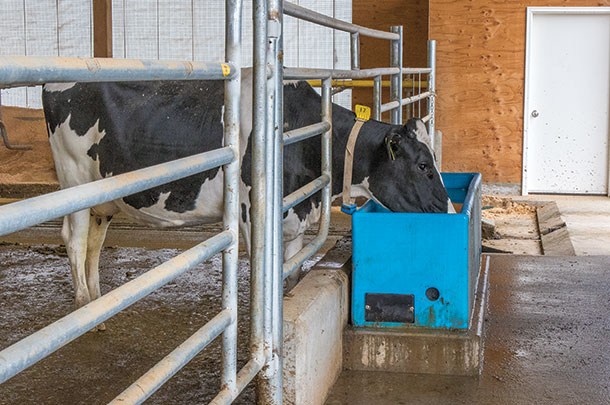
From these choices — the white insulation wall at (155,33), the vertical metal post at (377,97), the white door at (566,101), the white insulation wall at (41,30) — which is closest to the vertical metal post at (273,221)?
the vertical metal post at (377,97)

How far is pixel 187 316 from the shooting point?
13.9 feet

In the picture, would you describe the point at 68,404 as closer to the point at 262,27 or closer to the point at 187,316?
the point at 187,316

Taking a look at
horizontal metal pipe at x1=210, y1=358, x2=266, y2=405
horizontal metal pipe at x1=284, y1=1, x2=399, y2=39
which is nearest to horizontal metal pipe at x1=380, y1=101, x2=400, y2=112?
horizontal metal pipe at x1=284, y1=1, x2=399, y2=39

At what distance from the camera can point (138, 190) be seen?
1.74 meters

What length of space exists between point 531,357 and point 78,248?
2316 millimetres

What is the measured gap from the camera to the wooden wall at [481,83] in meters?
10.1

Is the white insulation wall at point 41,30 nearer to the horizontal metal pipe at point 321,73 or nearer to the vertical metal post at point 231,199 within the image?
the horizontal metal pipe at point 321,73

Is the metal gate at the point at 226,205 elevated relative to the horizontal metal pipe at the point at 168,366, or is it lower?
elevated

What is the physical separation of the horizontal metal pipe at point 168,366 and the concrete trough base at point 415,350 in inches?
49.8

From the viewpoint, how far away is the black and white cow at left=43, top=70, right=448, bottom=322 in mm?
3934

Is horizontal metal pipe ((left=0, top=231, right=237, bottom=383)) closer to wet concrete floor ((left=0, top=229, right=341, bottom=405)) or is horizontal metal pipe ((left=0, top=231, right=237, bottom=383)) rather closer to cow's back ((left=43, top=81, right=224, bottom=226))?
wet concrete floor ((left=0, top=229, right=341, bottom=405))

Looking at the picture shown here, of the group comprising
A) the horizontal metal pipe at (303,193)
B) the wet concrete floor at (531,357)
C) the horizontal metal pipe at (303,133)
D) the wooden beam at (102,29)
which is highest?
the wooden beam at (102,29)

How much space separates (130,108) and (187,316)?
3.62ft

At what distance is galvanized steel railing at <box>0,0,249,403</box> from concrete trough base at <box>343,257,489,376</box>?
97 centimetres
